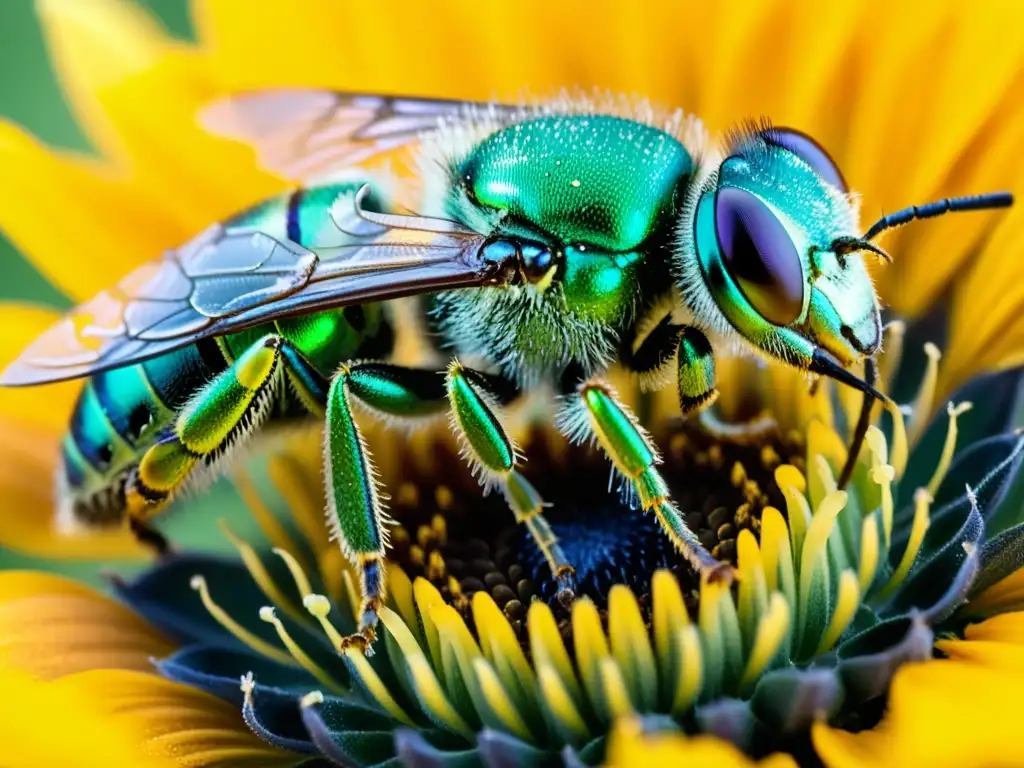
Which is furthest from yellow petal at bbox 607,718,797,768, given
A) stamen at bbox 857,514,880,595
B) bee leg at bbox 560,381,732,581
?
stamen at bbox 857,514,880,595

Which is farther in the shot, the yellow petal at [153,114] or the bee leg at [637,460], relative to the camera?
Result: the yellow petal at [153,114]

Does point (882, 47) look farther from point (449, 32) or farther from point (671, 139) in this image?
point (449, 32)

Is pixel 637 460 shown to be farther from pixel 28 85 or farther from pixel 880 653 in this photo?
pixel 28 85

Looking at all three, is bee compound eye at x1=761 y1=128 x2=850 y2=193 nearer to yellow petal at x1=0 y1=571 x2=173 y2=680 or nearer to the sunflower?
the sunflower

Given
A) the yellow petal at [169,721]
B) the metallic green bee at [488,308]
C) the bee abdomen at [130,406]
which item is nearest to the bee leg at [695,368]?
the metallic green bee at [488,308]

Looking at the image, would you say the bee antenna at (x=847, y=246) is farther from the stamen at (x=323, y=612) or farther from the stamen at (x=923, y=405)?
the stamen at (x=323, y=612)

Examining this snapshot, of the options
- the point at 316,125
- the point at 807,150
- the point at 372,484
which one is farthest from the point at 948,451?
the point at 316,125

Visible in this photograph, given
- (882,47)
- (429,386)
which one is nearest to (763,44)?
(882,47)
